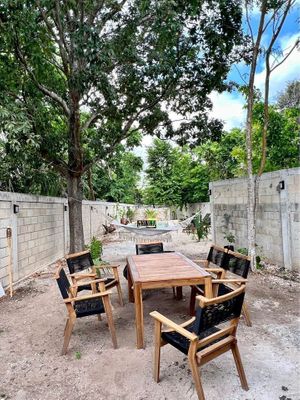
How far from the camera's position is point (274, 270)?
454 centimetres

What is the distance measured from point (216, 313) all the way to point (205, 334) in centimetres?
31

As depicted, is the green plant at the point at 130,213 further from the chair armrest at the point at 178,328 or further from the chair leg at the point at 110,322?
the chair armrest at the point at 178,328

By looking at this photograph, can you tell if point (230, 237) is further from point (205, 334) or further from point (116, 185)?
point (116, 185)

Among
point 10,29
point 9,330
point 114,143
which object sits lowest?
point 9,330

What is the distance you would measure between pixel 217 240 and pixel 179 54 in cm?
414

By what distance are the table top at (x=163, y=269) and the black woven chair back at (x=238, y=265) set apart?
16.7 inches

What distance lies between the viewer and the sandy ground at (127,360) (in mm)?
1835

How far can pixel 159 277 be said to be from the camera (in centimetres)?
248

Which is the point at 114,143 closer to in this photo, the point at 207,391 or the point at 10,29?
the point at 10,29

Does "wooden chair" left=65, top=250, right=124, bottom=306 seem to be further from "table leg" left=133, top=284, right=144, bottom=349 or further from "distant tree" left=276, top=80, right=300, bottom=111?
"distant tree" left=276, top=80, right=300, bottom=111

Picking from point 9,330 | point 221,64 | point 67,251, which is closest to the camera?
point 9,330

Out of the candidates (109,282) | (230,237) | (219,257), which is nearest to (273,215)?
(230,237)

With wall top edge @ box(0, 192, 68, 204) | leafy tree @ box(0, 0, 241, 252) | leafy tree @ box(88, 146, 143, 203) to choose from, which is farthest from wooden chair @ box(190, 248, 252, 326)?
leafy tree @ box(88, 146, 143, 203)

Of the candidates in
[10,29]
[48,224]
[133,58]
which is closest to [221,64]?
[133,58]
